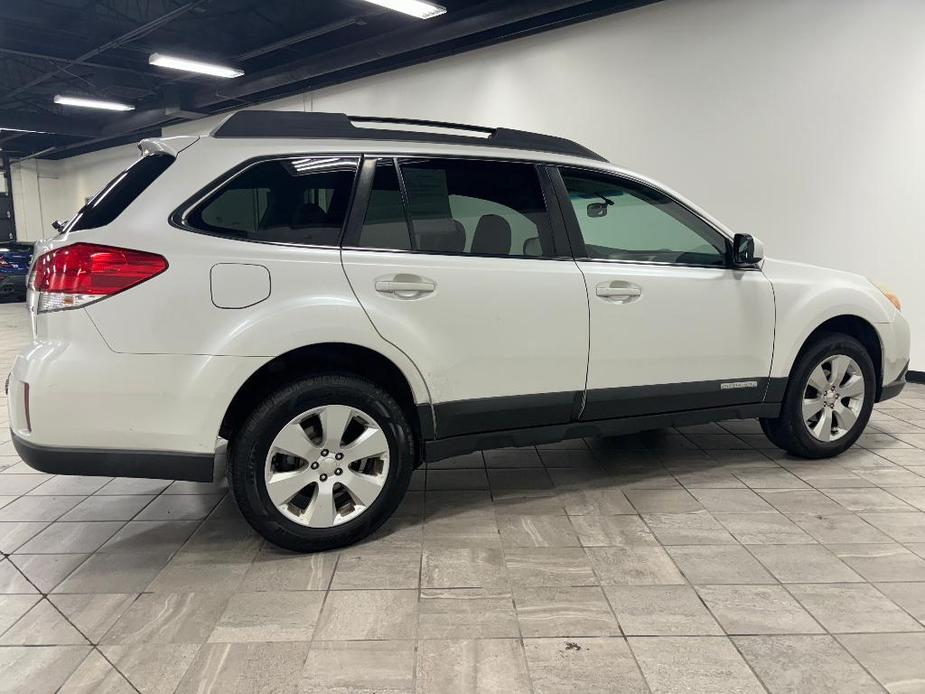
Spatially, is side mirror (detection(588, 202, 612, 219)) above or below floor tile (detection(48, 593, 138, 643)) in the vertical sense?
above

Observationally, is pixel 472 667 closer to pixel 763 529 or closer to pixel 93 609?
pixel 93 609

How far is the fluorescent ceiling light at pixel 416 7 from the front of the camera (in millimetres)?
6977

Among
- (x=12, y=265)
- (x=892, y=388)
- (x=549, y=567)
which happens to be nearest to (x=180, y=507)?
(x=549, y=567)

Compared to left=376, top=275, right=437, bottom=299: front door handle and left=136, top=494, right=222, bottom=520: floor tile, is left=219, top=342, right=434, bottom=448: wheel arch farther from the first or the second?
left=136, top=494, right=222, bottom=520: floor tile

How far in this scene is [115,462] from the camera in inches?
91.1

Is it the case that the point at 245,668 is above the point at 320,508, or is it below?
below

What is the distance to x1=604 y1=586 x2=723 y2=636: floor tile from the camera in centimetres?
208

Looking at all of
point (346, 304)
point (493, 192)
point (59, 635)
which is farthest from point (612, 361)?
point (59, 635)

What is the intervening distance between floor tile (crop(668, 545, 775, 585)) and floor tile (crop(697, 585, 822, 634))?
2.5 inches

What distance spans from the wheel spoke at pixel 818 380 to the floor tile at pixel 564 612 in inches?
76.6

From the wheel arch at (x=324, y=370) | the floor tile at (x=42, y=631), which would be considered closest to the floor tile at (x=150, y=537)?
the floor tile at (x=42, y=631)

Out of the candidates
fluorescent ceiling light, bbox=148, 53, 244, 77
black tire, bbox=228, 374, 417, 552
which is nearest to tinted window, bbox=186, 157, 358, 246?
black tire, bbox=228, 374, 417, 552

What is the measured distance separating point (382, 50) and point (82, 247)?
724cm

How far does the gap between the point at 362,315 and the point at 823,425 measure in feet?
8.65
